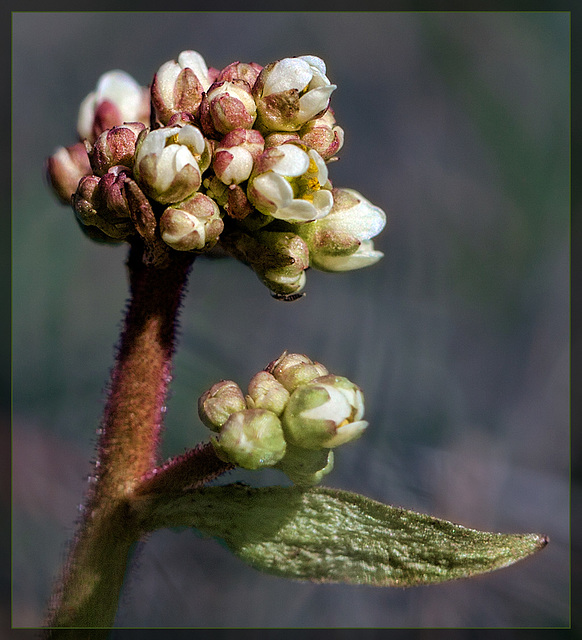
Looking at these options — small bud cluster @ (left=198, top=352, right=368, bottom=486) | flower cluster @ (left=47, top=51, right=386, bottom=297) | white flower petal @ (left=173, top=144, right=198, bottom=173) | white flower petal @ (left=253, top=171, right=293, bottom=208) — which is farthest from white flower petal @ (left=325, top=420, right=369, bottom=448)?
white flower petal @ (left=173, top=144, right=198, bottom=173)

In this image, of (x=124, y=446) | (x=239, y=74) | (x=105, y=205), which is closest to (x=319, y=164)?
(x=239, y=74)

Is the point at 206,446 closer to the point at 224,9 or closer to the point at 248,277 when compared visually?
the point at 248,277

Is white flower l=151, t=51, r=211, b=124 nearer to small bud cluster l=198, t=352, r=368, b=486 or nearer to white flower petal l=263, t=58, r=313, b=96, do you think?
white flower petal l=263, t=58, r=313, b=96

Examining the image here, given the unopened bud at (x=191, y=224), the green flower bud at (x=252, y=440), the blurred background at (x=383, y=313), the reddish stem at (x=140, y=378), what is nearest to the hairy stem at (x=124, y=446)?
the reddish stem at (x=140, y=378)

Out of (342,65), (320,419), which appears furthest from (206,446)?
(342,65)

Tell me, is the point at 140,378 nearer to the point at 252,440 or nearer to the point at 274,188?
the point at 252,440

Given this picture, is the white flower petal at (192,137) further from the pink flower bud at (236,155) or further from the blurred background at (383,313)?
the blurred background at (383,313)
